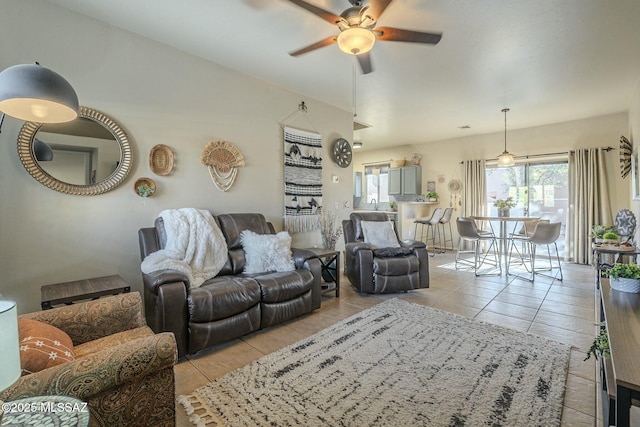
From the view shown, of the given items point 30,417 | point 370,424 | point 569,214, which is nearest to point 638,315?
point 370,424

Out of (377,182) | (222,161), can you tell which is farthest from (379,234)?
(377,182)

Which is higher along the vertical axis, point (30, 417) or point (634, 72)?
point (634, 72)

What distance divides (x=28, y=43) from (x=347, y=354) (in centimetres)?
330

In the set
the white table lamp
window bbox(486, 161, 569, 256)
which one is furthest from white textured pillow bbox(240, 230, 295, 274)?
window bbox(486, 161, 569, 256)

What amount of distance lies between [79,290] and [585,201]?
717cm

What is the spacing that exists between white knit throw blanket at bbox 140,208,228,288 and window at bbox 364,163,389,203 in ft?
19.5

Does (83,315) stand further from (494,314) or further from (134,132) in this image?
(494,314)

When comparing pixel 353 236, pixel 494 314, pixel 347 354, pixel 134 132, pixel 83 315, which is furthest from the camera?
pixel 353 236

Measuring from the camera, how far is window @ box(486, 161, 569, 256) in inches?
223

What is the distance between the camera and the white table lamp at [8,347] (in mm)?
716

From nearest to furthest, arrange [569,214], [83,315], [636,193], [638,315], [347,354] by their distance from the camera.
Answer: [638,315] → [83,315] → [347,354] → [636,193] → [569,214]

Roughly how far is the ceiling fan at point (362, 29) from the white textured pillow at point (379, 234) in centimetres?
234

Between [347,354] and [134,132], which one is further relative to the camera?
[134,132]

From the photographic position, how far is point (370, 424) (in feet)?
4.71
